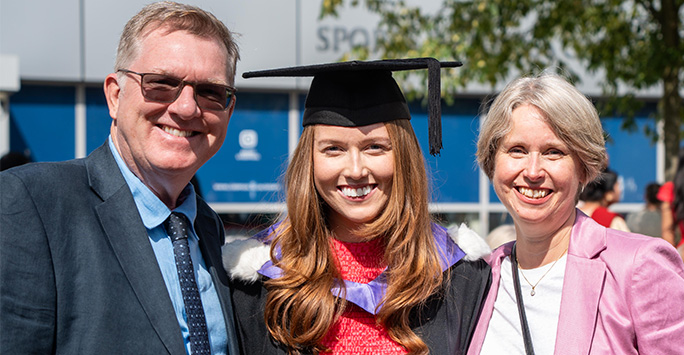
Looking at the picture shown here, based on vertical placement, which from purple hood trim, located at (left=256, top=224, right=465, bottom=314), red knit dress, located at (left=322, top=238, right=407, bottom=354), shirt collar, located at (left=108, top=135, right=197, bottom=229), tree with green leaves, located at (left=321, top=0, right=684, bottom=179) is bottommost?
red knit dress, located at (left=322, top=238, right=407, bottom=354)

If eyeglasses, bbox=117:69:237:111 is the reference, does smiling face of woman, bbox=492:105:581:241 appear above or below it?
below

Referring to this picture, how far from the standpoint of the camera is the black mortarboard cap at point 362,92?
7.64ft

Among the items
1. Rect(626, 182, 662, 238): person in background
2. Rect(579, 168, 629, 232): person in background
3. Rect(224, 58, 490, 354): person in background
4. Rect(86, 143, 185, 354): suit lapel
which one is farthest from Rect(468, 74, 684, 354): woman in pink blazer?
Rect(626, 182, 662, 238): person in background

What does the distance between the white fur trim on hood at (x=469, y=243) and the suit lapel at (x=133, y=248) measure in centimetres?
116

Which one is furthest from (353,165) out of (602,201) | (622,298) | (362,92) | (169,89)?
(602,201)

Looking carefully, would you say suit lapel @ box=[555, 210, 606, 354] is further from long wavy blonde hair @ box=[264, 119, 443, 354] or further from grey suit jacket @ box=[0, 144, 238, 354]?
grey suit jacket @ box=[0, 144, 238, 354]

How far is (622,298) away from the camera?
2008 millimetres

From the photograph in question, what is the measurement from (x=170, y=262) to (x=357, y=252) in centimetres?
76

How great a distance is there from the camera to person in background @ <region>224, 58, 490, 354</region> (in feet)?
7.43

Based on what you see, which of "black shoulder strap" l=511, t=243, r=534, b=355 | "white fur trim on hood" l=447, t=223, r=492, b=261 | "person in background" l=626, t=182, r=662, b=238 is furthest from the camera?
"person in background" l=626, t=182, r=662, b=238

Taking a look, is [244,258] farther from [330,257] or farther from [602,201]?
[602,201]

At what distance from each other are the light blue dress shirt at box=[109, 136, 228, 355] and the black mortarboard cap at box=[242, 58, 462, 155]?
609 millimetres

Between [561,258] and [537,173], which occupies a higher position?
[537,173]

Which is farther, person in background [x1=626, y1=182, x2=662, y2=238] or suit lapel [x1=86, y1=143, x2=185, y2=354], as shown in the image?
person in background [x1=626, y1=182, x2=662, y2=238]
